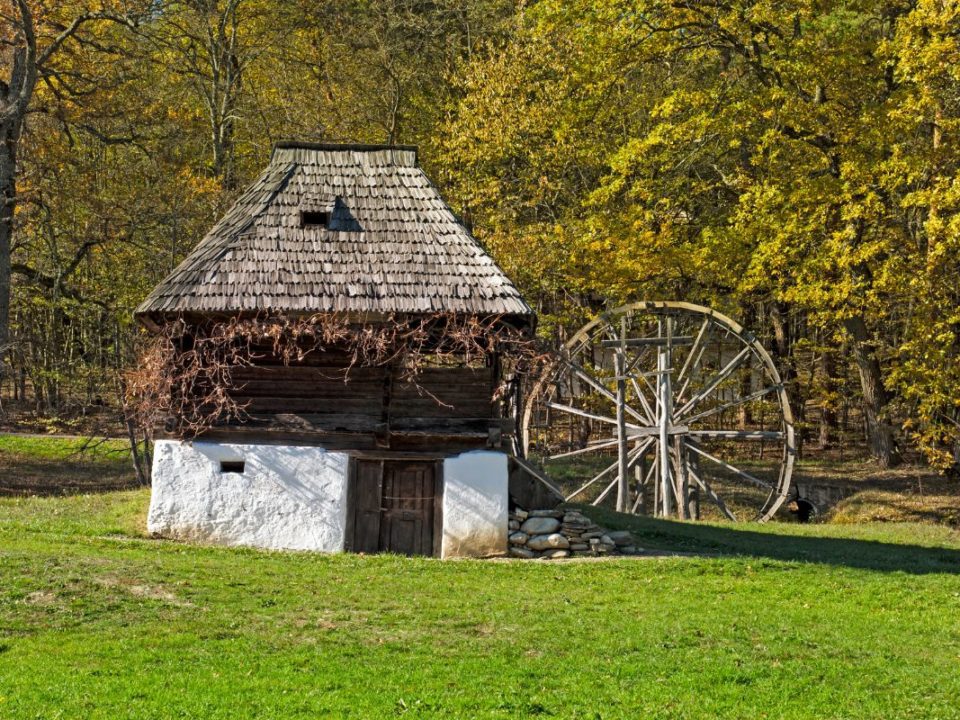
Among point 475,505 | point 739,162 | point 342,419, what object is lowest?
point 475,505

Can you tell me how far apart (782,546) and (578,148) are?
1180 cm

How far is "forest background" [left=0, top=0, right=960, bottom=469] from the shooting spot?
22578mm

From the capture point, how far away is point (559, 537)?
16.1 meters

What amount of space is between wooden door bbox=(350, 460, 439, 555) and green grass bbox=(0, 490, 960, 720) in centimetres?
104

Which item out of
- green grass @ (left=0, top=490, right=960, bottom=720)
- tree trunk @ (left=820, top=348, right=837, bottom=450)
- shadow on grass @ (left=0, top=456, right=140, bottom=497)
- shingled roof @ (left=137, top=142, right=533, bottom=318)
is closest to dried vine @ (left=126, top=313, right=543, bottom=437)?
shingled roof @ (left=137, top=142, right=533, bottom=318)

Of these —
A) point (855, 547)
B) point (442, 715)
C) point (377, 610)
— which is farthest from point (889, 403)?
point (442, 715)

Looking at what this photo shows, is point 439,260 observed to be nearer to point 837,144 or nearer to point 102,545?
point 102,545

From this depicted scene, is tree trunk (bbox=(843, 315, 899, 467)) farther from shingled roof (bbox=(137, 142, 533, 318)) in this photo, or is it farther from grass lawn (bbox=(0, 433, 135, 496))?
grass lawn (bbox=(0, 433, 135, 496))

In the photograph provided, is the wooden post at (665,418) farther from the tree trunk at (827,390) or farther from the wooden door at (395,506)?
the tree trunk at (827,390)

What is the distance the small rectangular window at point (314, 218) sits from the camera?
16938 millimetres

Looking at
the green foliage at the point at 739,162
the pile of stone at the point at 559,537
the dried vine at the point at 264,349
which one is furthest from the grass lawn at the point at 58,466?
the pile of stone at the point at 559,537

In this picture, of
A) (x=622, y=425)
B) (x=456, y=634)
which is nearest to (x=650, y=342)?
(x=622, y=425)

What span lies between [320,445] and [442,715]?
7.70m

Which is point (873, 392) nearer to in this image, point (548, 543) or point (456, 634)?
point (548, 543)
